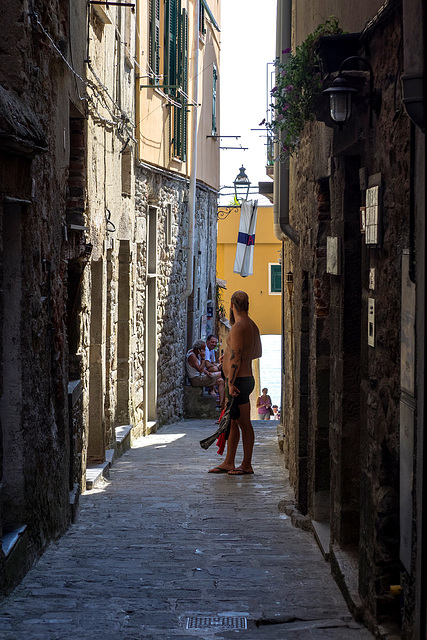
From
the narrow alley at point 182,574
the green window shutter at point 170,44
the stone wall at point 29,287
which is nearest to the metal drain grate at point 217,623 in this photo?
the narrow alley at point 182,574

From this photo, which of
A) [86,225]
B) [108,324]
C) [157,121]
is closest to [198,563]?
[86,225]

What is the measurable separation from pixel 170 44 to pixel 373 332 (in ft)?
34.9

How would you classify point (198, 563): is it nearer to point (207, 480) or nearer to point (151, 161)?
point (207, 480)

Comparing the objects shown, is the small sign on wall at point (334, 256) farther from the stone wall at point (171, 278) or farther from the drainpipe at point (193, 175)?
the drainpipe at point (193, 175)

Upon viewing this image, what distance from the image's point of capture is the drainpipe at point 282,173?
8662 mm

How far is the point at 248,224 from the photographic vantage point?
20172 millimetres

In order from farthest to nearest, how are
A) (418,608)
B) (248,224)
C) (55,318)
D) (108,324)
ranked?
1. (248,224)
2. (108,324)
3. (55,318)
4. (418,608)

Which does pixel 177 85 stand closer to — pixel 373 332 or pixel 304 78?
pixel 304 78

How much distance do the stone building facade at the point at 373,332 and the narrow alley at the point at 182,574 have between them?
23cm

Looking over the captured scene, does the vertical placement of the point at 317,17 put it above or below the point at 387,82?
above

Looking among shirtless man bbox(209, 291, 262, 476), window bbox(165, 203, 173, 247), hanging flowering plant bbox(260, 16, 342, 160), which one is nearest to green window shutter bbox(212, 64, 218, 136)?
window bbox(165, 203, 173, 247)

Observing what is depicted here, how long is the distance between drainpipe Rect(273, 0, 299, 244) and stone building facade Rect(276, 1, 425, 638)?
2132 millimetres

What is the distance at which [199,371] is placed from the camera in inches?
627

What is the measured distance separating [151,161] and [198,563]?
813 cm
